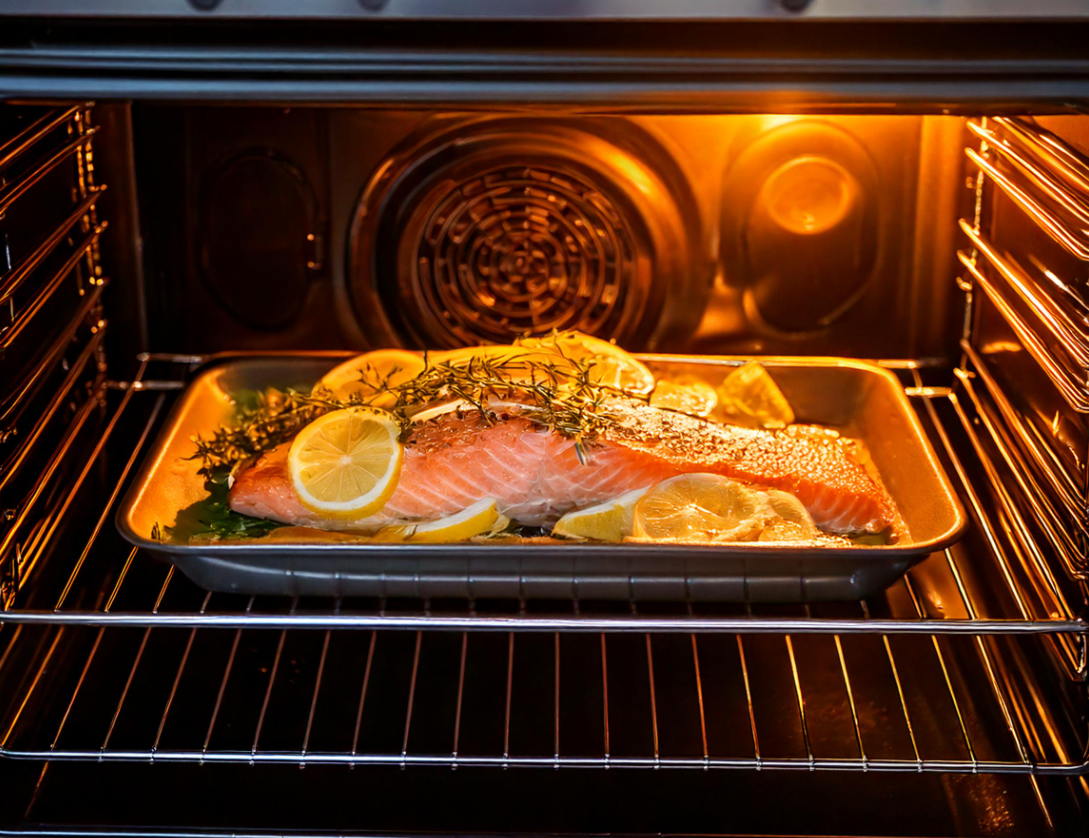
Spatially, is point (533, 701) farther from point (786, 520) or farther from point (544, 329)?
point (544, 329)

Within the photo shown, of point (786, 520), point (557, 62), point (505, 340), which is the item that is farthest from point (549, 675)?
point (557, 62)

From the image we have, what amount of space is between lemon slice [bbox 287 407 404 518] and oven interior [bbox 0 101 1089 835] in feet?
0.52

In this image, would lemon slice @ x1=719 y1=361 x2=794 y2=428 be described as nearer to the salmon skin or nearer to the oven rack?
the salmon skin

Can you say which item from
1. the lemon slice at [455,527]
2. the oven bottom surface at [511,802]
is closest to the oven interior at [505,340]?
the oven bottom surface at [511,802]

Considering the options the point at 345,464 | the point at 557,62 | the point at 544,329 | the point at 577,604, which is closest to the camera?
the point at 557,62

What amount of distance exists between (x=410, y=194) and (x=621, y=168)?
1.11 feet

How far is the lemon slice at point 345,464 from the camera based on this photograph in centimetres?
144

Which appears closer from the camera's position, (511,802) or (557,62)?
(557,62)

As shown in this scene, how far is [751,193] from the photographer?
169cm

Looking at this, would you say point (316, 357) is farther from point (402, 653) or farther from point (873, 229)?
point (873, 229)

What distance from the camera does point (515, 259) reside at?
1.72 meters

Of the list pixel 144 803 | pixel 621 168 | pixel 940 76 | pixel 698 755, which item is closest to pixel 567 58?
pixel 940 76

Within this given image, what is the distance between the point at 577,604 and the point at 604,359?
453 millimetres

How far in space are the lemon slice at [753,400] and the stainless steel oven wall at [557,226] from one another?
11 centimetres
